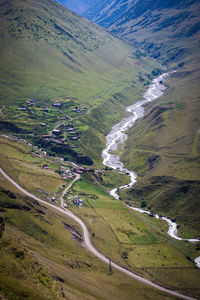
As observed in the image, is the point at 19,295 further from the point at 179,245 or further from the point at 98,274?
the point at 179,245

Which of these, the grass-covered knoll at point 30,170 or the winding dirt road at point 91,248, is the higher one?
the grass-covered knoll at point 30,170

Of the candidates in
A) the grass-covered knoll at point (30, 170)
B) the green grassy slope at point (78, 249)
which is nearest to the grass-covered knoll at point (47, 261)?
the green grassy slope at point (78, 249)

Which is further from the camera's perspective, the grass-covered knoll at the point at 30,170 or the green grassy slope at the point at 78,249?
the grass-covered knoll at the point at 30,170

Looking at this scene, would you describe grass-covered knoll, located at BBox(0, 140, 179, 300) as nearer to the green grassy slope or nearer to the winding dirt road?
the green grassy slope

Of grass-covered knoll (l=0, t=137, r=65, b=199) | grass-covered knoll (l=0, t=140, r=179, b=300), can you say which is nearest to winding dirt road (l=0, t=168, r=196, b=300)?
grass-covered knoll (l=0, t=140, r=179, b=300)

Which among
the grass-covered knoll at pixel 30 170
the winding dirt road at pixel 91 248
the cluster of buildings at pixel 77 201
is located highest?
the grass-covered knoll at pixel 30 170

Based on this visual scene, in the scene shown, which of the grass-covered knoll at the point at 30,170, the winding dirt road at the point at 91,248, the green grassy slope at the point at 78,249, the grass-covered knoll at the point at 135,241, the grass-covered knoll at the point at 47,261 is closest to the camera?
the grass-covered knoll at the point at 47,261

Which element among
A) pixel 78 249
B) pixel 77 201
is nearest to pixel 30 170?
pixel 77 201

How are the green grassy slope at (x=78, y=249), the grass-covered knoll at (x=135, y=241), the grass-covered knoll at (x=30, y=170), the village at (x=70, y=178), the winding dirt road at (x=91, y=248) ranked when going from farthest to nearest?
the grass-covered knoll at (x=30, y=170)
the village at (x=70, y=178)
the grass-covered knoll at (x=135, y=241)
the winding dirt road at (x=91, y=248)
the green grassy slope at (x=78, y=249)

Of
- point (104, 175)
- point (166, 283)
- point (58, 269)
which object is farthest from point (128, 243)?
point (104, 175)

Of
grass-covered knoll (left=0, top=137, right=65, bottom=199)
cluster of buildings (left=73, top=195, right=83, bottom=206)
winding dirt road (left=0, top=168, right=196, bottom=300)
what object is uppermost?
grass-covered knoll (left=0, top=137, right=65, bottom=199)

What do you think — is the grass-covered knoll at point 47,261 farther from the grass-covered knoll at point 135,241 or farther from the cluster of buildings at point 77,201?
the cluster of buildings at point 77,201
